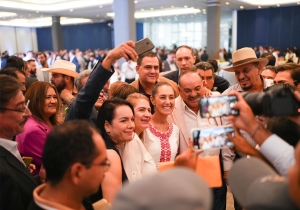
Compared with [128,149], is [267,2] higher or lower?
higher

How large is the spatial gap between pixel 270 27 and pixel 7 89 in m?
17.9

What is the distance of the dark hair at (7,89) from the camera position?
4.21 ft

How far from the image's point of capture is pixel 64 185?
96 cm

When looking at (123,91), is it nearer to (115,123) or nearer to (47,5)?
(115,123)

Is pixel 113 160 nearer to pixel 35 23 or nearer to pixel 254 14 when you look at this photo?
pixel 254 14

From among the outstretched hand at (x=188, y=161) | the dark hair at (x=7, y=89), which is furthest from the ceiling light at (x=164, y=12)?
the outstretched hand at (x=188, y=161)

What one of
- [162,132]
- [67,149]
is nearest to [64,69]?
[162,132]

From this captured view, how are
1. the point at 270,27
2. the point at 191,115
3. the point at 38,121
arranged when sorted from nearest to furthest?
1. the point at 38,121
2. the point at 191,115
3. the point at 270,27

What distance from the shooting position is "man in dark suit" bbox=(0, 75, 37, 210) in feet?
3.72

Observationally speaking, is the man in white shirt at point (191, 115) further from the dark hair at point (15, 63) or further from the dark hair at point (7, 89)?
the dark hair at point (15, 63)

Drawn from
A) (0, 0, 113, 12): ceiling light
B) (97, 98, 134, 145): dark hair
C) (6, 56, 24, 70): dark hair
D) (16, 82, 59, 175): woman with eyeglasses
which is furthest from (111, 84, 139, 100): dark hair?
(0, 0, 113, 12): ceiling light

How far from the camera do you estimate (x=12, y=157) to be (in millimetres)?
1262

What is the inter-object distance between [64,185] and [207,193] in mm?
533

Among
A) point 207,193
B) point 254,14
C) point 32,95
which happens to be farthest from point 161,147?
point 254,14
